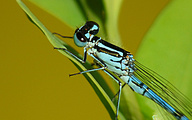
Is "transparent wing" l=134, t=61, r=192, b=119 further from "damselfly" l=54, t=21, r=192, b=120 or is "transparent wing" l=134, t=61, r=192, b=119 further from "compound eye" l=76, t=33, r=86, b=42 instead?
"compound eye" l=76, t=33, r=86, b=42

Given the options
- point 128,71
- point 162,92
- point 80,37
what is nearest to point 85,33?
point 80,37

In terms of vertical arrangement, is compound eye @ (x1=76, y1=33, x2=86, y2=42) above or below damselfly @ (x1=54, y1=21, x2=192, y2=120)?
above

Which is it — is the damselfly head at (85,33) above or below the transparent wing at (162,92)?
above

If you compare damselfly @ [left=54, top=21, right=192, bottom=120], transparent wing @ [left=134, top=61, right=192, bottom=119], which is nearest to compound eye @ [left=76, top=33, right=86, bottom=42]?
damselfly @ [left=54, top=21, right=192, bottom=120]

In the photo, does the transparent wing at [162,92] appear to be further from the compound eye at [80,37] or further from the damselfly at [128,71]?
the compound eye at [80,37]

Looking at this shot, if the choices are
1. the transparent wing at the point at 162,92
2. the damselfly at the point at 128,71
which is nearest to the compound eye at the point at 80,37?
the damselfly at the point at 128,71

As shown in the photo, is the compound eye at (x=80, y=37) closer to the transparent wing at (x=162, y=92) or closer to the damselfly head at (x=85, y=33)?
the damselfly head at (x=85, y=33)

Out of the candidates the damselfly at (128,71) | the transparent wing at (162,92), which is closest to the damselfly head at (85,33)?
the damselfly at (128,71)

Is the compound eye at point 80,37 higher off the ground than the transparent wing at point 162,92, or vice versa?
the compound eye at point 80,37

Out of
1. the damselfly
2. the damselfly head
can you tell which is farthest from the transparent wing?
the damselfly head
